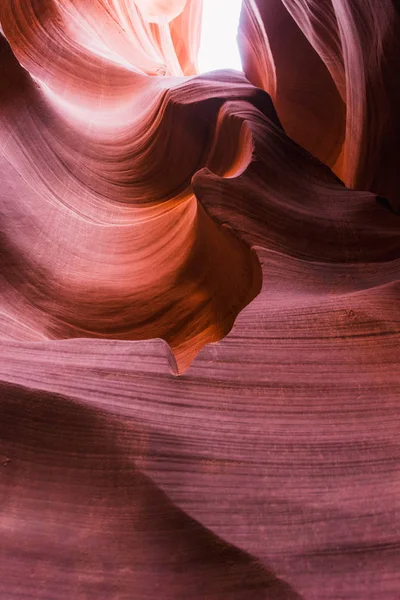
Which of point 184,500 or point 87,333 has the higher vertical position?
point 184,500

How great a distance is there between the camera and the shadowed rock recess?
121 cm

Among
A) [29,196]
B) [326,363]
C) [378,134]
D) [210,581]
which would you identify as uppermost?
[29,196]

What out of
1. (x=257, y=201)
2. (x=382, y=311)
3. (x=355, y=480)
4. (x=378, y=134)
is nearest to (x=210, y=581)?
(x=355, y=480)

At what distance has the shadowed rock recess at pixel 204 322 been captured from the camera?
3.97 ft

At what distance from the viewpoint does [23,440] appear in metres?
1.37

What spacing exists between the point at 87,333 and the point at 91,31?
3896 millimetres

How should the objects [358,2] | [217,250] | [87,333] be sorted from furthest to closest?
[358,2] < [217,250] < [87,333]

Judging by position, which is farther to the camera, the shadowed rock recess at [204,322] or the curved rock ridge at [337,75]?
the curved rock ridge at [337,75]

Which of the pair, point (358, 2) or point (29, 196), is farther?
point (358, 2)

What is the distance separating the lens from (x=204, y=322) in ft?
7.40

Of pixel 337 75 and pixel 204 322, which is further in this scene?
pixel 337 75

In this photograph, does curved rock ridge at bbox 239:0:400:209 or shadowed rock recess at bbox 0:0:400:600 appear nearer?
shadowed rock recess at bbox 0:0:400:600

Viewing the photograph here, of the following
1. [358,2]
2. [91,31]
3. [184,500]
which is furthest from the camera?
[91,31]

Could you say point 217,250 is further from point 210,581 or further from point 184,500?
point 210,581
